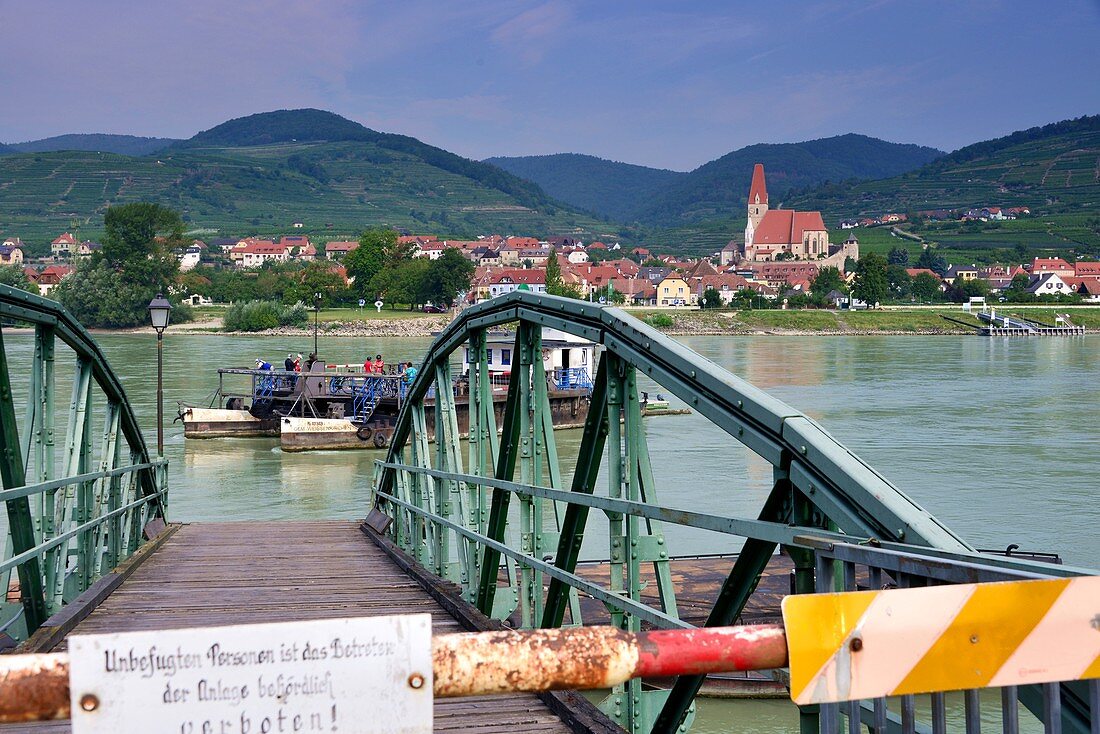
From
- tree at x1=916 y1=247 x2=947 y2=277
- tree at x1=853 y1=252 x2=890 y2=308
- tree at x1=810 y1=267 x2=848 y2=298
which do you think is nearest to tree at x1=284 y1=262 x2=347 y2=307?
tree at x1=810 y1=267 x2=848 y2=298

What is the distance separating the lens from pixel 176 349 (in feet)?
238

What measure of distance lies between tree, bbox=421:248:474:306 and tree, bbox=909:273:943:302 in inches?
2308

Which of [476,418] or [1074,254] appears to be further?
[1074,254]

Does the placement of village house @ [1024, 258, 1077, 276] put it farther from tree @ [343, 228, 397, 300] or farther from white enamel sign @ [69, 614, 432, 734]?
white enamel sign @ [69, 614, 432, 734]

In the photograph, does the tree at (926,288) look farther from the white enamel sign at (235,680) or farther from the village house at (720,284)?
the white enamel sign at (235,680)

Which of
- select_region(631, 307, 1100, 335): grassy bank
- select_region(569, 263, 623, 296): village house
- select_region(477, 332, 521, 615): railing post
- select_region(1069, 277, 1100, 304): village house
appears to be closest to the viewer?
select_region(477, 332, 521, 615): railing post

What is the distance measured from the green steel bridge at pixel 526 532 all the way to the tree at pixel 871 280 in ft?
384

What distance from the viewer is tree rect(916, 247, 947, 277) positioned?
568 ft

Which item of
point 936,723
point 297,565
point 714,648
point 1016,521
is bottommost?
point 1016,521

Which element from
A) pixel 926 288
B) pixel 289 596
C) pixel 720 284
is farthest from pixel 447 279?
pixel 289 596

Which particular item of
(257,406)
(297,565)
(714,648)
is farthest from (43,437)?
(257,406)

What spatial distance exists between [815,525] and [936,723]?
0.84 meters

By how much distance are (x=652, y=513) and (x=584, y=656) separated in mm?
1811

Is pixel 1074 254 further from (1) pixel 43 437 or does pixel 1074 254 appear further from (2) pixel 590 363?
Answer: (1) pixel 43 437
